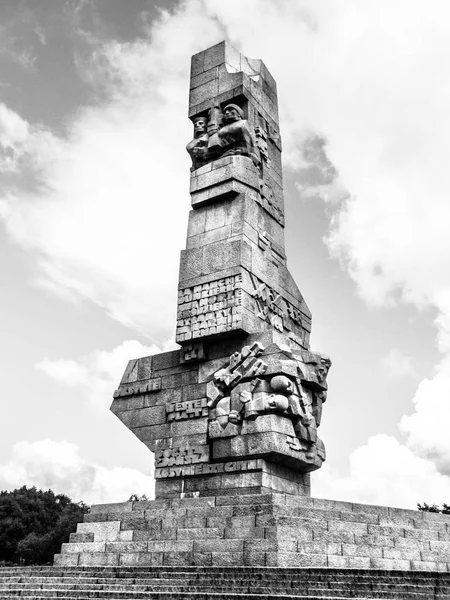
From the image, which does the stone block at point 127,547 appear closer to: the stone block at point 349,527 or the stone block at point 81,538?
the stone block at point 81,538

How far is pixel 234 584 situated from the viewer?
7078 mm

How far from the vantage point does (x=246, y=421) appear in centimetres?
1125

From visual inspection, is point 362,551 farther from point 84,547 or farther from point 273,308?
point 273,308

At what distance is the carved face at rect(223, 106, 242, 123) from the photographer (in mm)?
14438

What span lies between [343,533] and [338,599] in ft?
11.0

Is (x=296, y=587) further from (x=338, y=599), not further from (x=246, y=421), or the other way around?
(x=246, y=421)

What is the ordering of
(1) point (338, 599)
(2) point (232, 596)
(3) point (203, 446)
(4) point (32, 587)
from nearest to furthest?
(1) point (338, 599) < (2) point (232, 596) < (4) point (32, 587) < (3) point (203, 446)

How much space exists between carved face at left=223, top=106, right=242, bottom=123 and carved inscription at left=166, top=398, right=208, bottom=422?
255 inches

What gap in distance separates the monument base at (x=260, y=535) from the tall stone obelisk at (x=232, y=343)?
1.10 m

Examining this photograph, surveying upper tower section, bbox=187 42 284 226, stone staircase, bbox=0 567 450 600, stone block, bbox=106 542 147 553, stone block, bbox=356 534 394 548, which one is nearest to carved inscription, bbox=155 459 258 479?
stone block, bbox=106 542 147 553

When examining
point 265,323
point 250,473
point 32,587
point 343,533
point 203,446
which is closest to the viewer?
point 32,587

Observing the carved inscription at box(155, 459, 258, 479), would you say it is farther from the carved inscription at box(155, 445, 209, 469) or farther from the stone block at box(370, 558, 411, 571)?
the stone block at box(370, 558, 411, 571)

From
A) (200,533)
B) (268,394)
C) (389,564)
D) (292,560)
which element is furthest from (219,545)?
(268,394)

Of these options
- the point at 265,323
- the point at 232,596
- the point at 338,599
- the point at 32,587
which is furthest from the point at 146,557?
the point at 265,323
